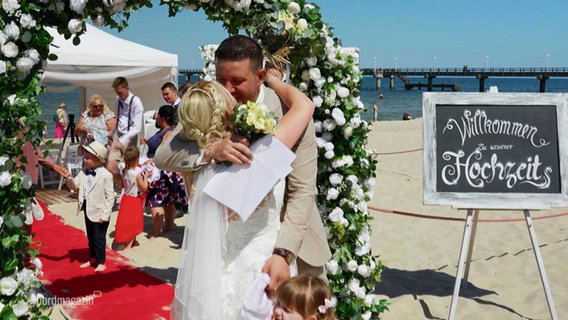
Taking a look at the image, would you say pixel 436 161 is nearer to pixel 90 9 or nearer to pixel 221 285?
pixel 221 285

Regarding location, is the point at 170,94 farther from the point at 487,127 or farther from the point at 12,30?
the point at 12,30

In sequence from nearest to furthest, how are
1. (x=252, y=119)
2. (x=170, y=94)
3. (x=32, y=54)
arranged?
(x=252, y=119)
(x=32, y=54)
(x=170, y=94)

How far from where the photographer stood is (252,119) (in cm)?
234

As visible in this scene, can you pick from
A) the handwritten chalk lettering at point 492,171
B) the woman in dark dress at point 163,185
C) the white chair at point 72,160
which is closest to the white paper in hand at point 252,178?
the handwritten chalk lettering at point 492,171

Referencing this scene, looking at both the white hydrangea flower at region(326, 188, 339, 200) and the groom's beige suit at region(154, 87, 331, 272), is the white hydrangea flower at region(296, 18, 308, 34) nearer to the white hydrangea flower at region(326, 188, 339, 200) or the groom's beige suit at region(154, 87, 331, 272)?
the groom's beige suit at region(154, 87, 331, 272)

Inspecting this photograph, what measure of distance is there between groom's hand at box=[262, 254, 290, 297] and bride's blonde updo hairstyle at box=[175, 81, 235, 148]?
0.64 metres

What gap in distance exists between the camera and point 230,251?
2.59 meters

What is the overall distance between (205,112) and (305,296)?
3.20 feet

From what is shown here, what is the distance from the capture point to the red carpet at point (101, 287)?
15.9 feet

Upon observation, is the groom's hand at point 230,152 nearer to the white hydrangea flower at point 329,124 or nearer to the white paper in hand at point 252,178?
the white paper in hand at point 252,178

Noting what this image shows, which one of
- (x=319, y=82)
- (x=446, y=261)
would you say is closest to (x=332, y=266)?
(x=319, y=82)

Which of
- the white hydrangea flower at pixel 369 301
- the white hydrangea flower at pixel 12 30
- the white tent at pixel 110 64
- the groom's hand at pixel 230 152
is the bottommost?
the white hydrangea flower at pixel 369 301

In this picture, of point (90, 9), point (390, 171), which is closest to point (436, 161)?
point (90, 9)

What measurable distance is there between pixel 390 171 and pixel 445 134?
755 centimetres
